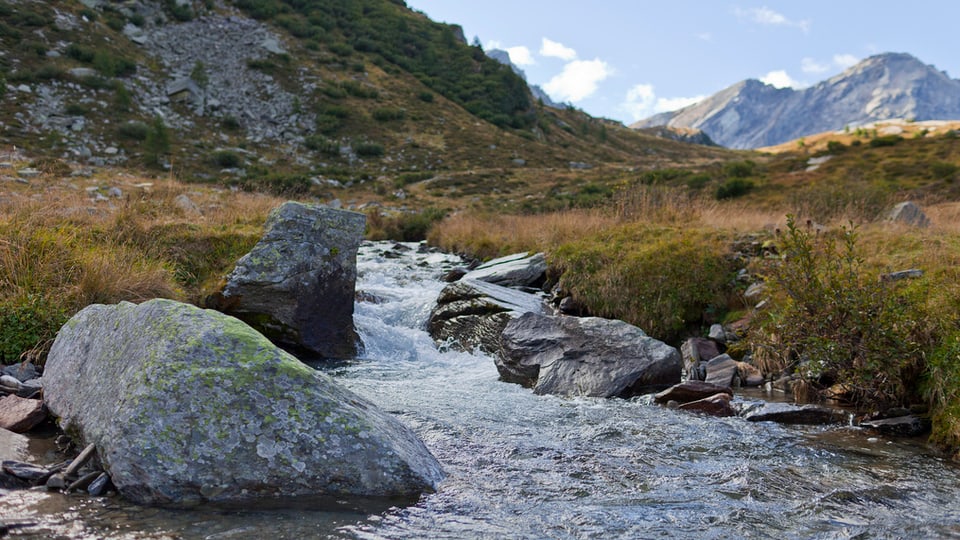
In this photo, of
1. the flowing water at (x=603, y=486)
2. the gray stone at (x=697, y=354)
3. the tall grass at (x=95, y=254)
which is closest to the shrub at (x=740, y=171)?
the gray stone at (x=697, y=354)

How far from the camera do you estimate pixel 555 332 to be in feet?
28.8

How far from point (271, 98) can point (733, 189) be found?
1282 inches

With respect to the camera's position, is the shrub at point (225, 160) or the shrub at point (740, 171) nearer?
the shrub at point (740, 171)

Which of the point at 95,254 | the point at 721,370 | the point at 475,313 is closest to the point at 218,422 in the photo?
the point at 95,254

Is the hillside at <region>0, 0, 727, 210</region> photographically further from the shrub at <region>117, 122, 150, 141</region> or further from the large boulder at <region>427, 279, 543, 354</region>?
the large boulder at <region>427, 279, 543, 354</region>

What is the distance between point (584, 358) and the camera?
8156mm

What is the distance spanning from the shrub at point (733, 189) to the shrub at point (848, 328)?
61.1 feet

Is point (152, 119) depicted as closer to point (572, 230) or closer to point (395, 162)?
point (395, 162)

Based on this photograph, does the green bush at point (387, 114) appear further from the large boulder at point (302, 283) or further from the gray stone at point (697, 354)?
the gray stone at point (697, 354)

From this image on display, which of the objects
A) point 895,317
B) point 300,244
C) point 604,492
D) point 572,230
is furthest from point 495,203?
point 604,492

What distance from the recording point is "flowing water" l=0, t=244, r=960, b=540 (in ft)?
12.3

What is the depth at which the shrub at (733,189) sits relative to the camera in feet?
82.7

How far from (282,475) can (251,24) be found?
177 ft

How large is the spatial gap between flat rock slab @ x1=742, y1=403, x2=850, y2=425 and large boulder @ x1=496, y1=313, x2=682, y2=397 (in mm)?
1378
